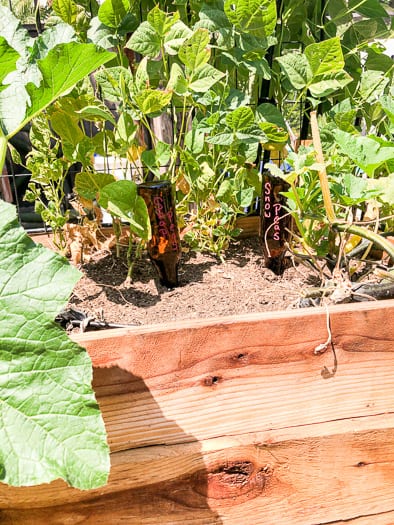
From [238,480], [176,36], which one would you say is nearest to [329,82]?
[176,36]

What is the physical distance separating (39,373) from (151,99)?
45 centimetres

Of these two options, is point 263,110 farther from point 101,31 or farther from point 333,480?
point 333,480

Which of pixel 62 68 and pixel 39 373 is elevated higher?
pixel 62 68

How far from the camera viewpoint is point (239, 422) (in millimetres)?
602

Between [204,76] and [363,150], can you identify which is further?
[204,76]

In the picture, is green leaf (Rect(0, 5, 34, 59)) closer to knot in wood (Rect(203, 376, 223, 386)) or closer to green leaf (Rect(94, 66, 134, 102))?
green leaf (Rect(94, 66, 134, 102))

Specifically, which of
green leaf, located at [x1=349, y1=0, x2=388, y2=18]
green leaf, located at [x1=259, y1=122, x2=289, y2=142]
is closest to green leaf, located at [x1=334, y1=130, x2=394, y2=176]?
green leaf, located at [x1=259, y1=122, x2=289, y2=142]

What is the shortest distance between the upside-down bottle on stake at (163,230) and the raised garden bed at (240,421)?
24cm

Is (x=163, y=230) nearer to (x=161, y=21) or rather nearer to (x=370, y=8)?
(x=161, y=21)

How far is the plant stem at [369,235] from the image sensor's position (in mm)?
625

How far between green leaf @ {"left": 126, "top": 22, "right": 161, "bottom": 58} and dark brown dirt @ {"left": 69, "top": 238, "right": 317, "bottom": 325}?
374 mm

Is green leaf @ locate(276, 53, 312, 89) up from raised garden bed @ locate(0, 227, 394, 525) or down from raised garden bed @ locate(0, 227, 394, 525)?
up

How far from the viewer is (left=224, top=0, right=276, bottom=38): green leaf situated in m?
0.73

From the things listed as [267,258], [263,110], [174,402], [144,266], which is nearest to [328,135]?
[263,110]
